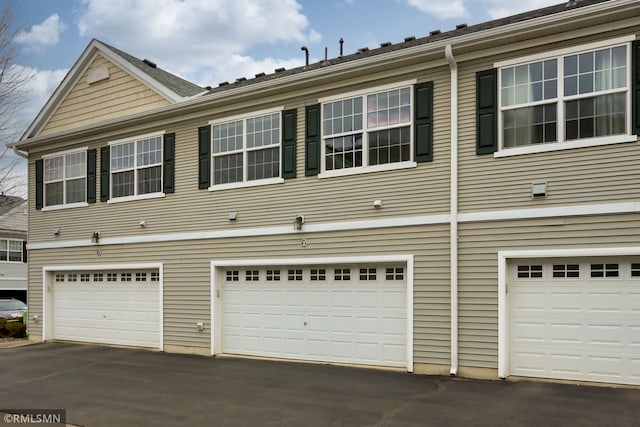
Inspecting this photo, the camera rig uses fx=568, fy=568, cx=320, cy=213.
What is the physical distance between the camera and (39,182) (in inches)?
634

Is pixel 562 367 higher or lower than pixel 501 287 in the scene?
lower

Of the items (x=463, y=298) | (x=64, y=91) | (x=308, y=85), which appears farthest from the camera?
(x=64, y=91)

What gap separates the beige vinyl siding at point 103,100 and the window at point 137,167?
2.75ft

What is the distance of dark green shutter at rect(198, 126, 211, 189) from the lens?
12844 mm

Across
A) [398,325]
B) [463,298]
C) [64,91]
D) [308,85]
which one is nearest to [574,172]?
[463,298]

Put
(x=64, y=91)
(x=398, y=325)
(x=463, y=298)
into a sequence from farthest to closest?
(x=64, y=91), (x=398, y=325), (x=463, y=298)

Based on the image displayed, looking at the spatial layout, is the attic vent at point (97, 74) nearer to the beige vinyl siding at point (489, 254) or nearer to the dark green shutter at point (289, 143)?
the dark green shutter at point (289, 143)

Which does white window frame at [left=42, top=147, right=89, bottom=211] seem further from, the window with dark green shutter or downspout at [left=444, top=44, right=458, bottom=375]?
downspout at [left=444, top=44, right=458, bottom=375]

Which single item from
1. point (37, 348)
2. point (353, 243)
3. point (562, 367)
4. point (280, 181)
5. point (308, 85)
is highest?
point (308, 85)

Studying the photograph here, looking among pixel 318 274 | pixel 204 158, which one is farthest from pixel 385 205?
pixel 204 158

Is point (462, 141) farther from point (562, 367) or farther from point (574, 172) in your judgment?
point (562, 367)

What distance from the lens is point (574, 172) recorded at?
890 cm

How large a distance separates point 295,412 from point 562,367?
4360 mm

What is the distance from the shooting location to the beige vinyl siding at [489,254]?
8.88m
